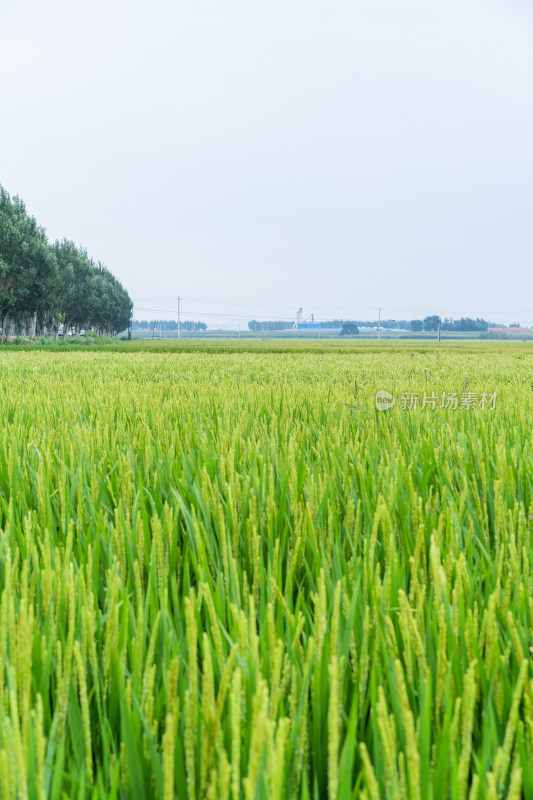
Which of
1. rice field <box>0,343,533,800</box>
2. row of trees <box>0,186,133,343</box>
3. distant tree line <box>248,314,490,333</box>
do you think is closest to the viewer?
rice field <box>0,343,533,800</box>

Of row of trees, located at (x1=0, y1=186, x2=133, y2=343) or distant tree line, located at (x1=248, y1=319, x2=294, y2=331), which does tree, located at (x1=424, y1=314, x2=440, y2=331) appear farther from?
row of trees, located at (x1=0, y1=186, x2=133, y2=343)

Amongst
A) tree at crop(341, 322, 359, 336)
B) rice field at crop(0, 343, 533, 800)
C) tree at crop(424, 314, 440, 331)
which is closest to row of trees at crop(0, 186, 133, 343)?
rice field at crop(0, 343, 533, 800)

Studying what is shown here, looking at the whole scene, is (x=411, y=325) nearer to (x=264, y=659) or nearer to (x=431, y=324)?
→ (x=431, y=324)

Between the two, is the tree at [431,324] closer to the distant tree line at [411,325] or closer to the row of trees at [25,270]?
→ the distant tree line at [411,325]

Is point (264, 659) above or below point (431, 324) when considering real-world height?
below

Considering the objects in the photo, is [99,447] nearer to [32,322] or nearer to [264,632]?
[264,632]

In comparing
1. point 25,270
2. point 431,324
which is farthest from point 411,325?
point 25,270

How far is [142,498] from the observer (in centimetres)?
154

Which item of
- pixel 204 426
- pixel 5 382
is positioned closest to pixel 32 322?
pixel 5 382

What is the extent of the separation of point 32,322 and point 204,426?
52076 millimetres

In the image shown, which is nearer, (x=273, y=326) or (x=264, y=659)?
(x=264, y=659)

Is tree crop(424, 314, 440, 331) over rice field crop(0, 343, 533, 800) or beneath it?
over

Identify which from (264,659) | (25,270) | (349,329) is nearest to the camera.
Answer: (264,659)

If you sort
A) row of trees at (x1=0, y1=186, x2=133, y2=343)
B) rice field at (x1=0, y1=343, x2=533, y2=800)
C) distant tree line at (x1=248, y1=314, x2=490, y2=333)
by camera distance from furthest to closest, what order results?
distant tree line at (x1=248, y1=314, x2=490, y2=333), row of trees at (x1=0, y1=186, x2=133, y2=343), rice field at (x1=0, y1=343, x2=533, y2=800)
